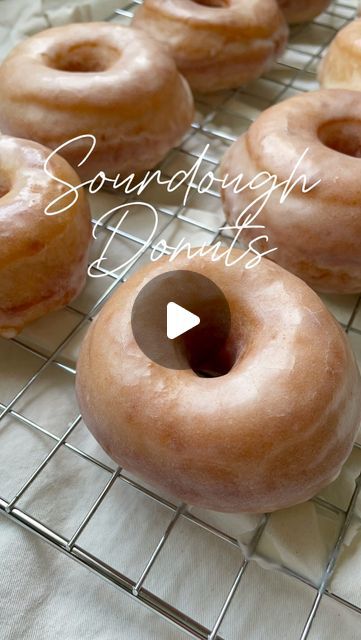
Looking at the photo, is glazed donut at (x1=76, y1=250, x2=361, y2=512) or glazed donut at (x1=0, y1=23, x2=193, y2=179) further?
glazed donut at (x1=0, y1=23, x2=193, y2=179)

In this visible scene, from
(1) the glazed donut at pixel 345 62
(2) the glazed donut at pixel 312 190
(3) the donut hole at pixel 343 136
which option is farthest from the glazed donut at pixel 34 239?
(1) the glazed donut at pixel 345 62

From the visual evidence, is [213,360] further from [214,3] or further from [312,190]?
[214,3]

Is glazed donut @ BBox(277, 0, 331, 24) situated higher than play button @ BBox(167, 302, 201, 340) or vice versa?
glazed donut @ BBox(277, 0, 331, 24)

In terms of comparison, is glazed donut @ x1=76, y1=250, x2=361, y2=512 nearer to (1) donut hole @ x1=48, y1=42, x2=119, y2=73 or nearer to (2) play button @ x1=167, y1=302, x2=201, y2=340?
(2) play button @ x1=167, y1=302, x2=201, y2=340

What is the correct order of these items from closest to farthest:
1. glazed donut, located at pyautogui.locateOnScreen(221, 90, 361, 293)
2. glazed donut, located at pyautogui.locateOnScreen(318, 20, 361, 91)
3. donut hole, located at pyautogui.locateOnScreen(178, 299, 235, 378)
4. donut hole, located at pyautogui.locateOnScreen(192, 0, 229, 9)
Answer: donut hole, located at pyautogui.locateOnScreen(178, 299, 235, 378) → glazed donut, located at pyautogui.locateOnScreen(221, 90, 361, 293) → glazed donut, located at pyautogui.locateOnScreen(318, 20, 361, 91) → donut hole, located at pyautogui.locateOnScreen(192, 0, 229, 9)

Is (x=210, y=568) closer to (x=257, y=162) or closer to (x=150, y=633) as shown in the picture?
(x=150, y=633)

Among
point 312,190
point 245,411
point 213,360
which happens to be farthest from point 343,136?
point 245,411

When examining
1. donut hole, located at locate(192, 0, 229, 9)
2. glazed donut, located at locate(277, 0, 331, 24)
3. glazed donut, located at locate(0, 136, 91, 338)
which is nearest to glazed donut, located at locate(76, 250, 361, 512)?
glazed donut, located at locate(0, 136, 91, 338)

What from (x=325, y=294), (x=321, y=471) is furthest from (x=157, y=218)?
(x=321, y=471)
